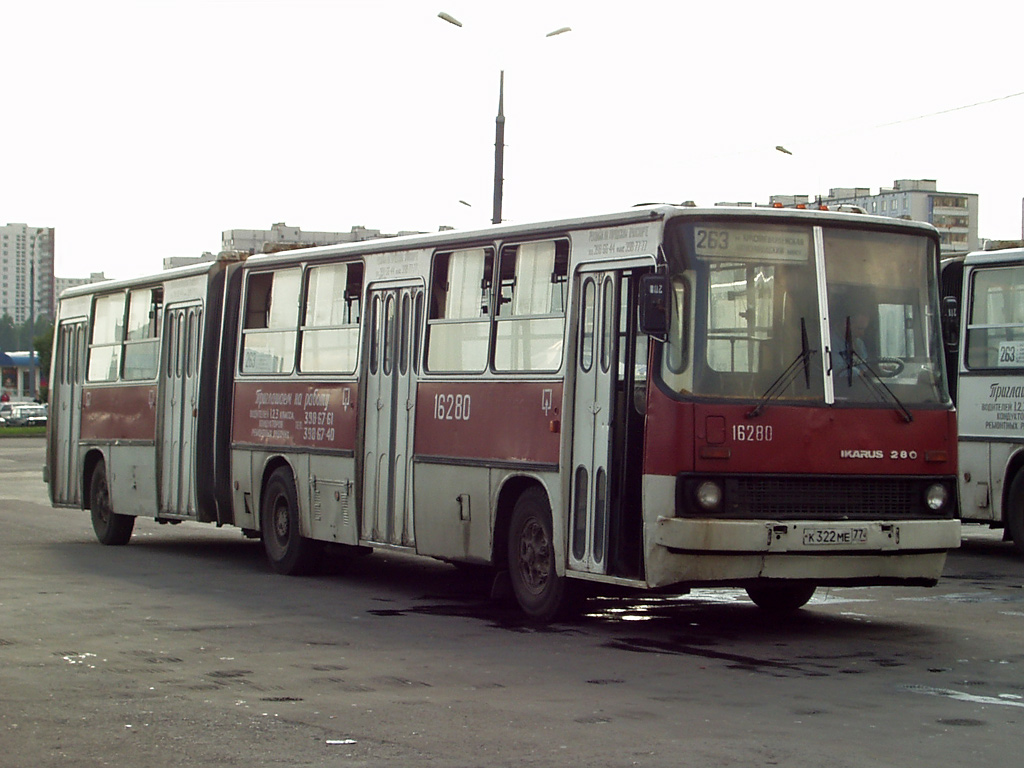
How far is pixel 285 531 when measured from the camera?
54.2ft

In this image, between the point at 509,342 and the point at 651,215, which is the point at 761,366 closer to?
the point at 651,215

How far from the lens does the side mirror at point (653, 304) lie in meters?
11.0

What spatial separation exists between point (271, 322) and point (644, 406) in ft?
22.1

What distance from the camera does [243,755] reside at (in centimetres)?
731

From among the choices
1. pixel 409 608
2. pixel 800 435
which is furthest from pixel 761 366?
pixel 409 608

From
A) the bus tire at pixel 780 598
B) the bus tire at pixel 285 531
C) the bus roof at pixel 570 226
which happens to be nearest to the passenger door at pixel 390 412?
the bus roof at pixel 570 226

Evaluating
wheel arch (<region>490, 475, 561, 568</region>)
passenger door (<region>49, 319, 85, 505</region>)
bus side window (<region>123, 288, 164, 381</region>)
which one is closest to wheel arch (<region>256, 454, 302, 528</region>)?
bus side window (<region>123, 288, 164, 381</region>)

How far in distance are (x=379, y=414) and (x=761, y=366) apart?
4.65m

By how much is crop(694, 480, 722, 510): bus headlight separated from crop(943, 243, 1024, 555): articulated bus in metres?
7.66

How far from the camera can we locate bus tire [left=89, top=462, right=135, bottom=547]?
67.3 feet

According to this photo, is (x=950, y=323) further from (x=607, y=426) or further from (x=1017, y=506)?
(x=1017, y=506)

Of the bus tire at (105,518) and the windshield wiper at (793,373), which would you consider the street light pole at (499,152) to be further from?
the windshield wiper at (793,373)

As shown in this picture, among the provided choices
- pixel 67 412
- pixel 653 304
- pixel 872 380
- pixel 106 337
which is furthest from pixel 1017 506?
pixel 67 412

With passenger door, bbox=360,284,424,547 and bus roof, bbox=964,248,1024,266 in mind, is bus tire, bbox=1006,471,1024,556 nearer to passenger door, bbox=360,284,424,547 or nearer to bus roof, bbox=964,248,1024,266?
bus roof, bbox=964,248,1024,266
